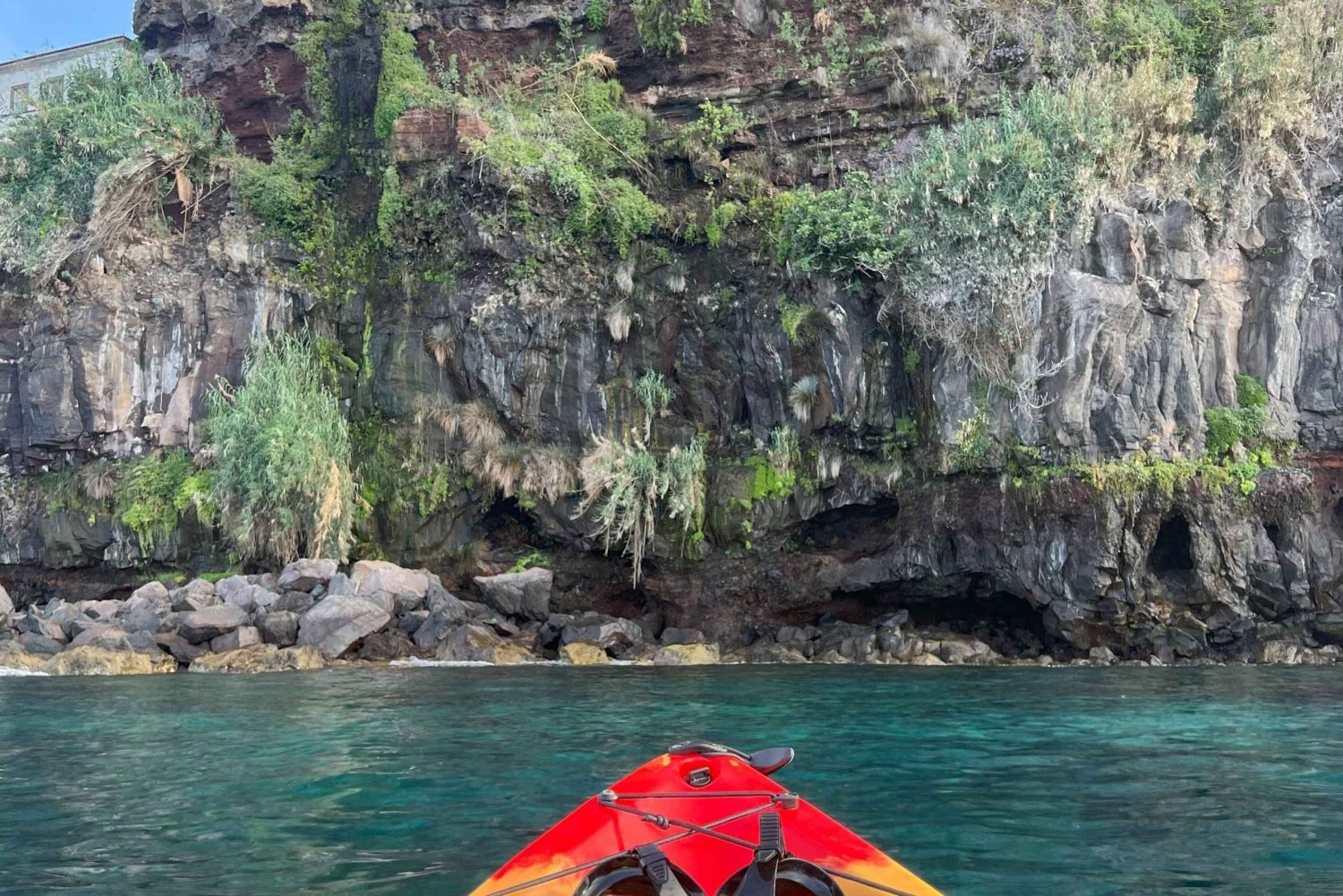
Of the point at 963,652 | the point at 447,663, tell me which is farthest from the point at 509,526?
the point at 963,652

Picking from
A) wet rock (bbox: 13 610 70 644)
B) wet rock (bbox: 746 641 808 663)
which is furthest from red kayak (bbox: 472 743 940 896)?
wet rock (bbox: 13 610 70 644)

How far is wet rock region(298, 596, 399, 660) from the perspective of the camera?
18.8 m

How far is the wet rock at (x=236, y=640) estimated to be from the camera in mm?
18578

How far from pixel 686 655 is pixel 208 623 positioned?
8129 mm

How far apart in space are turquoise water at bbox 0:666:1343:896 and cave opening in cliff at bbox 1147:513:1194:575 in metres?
4.37

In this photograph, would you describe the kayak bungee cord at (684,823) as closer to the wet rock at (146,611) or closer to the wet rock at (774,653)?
the wet rock at (774,653)

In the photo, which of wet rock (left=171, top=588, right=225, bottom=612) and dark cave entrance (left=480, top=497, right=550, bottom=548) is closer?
wet rock (left=171, top=588, right=225, bottom=612)

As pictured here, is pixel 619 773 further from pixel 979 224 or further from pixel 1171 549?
pixel 1171 549

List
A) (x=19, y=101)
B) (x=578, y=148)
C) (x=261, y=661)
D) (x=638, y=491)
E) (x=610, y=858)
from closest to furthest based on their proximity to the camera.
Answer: (x=610, y=858)
(x=261, y=661)
(x=638, y=491)
(x=578, y=148)
(x=19, y=101)

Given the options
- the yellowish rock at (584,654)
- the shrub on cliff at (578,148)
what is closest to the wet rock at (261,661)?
the yellowish rock at (584,654)

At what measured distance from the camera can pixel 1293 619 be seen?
62.0 feet

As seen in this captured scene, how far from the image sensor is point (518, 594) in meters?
21.4

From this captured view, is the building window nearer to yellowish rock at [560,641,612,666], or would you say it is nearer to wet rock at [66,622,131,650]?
wet rock at [66,622,131,650]

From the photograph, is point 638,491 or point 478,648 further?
point 638,491
